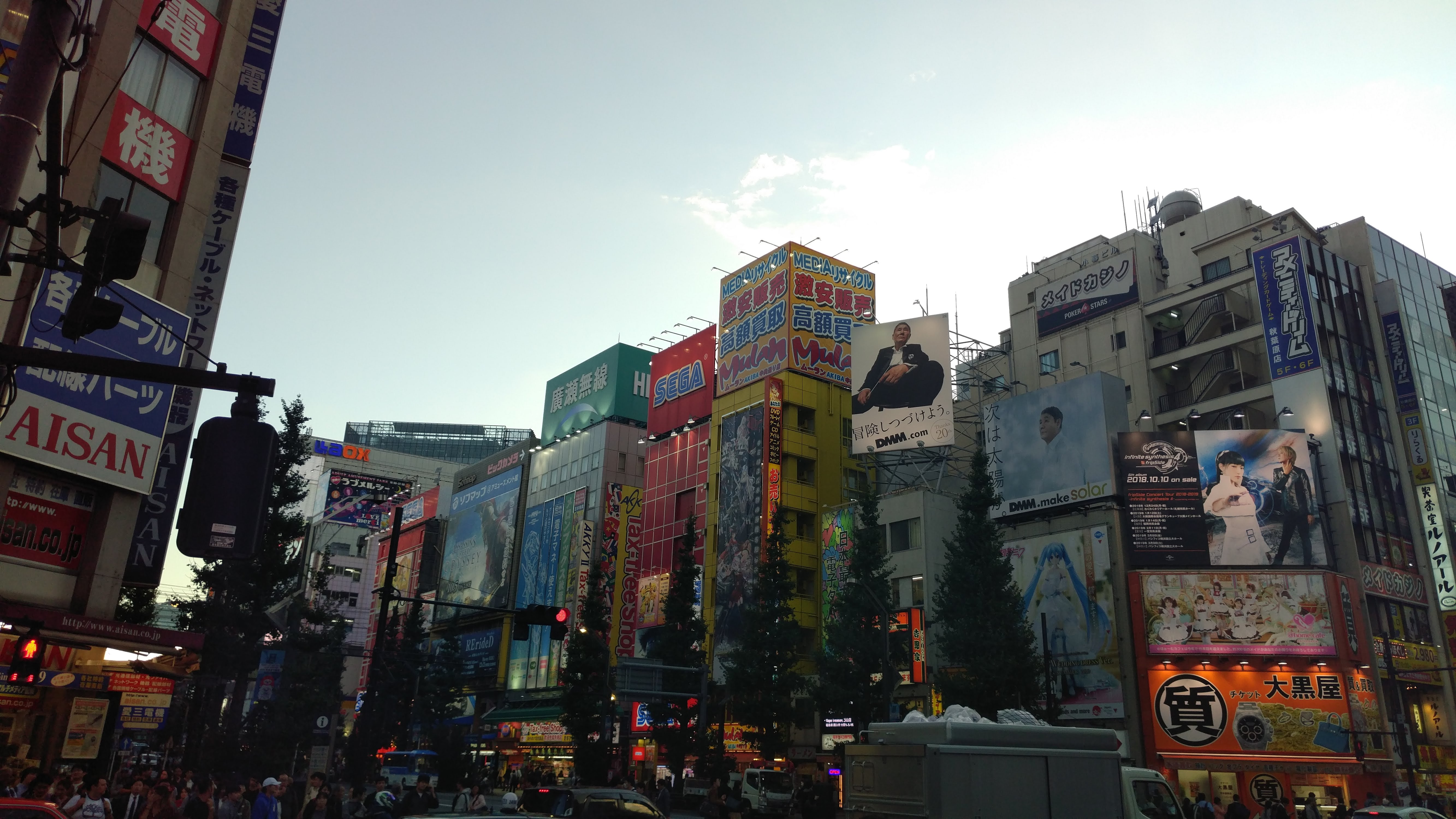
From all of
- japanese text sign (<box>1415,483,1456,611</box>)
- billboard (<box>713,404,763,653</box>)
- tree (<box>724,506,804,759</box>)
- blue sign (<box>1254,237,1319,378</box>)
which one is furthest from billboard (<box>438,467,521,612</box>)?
japanese text sign (<box>1415,483,1456,611</box>)

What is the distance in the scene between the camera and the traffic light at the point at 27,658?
593 inches

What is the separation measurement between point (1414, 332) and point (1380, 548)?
1524cm

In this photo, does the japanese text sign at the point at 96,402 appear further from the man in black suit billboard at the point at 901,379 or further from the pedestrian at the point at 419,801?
the man in black suit billboard at the point at 901,379

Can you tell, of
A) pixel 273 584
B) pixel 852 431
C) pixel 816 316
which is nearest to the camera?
pixel 273 584

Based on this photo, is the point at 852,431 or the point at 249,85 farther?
the point at 852,431

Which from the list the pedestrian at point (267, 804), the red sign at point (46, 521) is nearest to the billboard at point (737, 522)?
the red sign at point (46, 521)

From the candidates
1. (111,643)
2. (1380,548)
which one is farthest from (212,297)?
(1380,548)

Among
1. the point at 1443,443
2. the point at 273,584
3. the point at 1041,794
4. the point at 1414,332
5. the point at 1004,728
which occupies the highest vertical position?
the point at 1414,332

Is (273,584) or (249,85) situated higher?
(249,85)

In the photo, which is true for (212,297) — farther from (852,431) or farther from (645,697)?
(852,431)

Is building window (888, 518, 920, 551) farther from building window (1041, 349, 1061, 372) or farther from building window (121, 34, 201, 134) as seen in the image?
building window (121, 34, 201, 134)

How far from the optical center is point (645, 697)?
33969mm

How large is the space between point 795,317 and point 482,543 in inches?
1758

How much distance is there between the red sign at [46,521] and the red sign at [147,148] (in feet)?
23.7
